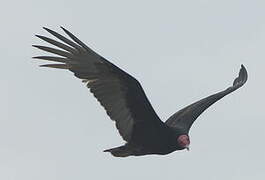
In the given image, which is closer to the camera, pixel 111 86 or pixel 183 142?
pixel 111 86

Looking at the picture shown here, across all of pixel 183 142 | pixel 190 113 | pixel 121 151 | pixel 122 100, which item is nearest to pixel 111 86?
pixel 122 100

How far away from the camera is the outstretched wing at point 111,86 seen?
Result: 65.2ft

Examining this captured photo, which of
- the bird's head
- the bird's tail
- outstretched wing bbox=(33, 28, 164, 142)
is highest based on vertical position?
outstretched wing bbox=(33, 28, 164, 142)

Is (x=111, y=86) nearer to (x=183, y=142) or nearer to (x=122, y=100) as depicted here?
(x=122, y=100)

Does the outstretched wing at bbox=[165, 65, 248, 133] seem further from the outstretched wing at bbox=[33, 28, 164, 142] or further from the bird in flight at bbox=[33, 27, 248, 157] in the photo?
the outstretched wing at bbox=[33, 28, 164, 142]

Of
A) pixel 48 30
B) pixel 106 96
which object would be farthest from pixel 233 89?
pixel 48 30

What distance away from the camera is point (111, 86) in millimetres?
20359

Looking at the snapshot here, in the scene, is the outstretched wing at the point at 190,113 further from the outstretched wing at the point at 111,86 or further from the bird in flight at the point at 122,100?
the outstretched wing at the point at 111,86

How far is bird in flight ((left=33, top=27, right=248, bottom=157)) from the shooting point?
19875 mm

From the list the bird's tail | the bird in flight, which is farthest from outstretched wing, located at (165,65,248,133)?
the bird's tail

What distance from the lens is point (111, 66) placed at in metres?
19.9

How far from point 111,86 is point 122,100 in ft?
1.29

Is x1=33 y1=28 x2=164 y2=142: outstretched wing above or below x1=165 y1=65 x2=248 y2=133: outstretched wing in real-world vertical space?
above

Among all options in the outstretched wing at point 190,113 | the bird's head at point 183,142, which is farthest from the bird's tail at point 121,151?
the outstretched wing at point 190,113
